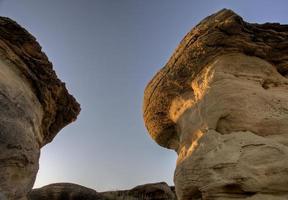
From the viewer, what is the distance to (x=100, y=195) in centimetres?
1170

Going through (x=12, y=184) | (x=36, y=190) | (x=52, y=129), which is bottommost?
(x=36, y=190)

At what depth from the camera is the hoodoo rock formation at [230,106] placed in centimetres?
336

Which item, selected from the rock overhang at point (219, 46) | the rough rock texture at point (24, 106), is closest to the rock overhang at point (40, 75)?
the rough rock texture at point (24, 106)

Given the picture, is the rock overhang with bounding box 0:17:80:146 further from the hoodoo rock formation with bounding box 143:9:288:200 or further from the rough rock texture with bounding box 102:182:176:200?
the rough rock texture with bounding box 102:182:176:200

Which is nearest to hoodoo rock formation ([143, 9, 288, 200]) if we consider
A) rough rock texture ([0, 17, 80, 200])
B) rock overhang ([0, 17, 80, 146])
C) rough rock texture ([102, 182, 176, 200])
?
rock overhang ([0, 17, 80, 146])

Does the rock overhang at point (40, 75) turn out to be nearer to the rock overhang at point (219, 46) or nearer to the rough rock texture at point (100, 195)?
the rock overhang at point (219, 46)

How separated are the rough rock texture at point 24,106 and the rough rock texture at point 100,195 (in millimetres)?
5530

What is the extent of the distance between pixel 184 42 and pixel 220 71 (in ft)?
2.87

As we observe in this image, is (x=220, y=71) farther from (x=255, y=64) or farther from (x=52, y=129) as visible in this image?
(x=52, y=129)

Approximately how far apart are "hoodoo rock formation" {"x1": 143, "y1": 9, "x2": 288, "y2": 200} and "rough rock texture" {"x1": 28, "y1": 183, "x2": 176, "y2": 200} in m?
6.29

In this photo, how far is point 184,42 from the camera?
16.1 ft

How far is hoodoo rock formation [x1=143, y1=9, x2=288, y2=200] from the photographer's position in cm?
336

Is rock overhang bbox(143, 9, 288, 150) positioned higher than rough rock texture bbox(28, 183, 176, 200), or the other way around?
rock overhang bbox(143, 9, 288, 150)

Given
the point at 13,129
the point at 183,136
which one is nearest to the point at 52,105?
the point at 13,129
